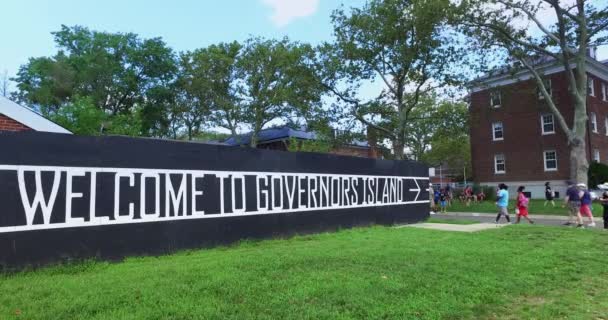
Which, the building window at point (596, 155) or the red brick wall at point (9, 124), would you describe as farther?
the building window at point (596, 155)

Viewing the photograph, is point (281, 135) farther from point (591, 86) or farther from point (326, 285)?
point (326, 285)

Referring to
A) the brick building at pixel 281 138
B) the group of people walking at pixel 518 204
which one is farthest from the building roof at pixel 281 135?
the group of people walking at pixel 518 204

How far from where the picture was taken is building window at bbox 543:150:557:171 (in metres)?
32.8

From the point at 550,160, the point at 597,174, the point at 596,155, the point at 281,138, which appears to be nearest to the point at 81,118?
the point at 281,138

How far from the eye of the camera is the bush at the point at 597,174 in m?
28.8

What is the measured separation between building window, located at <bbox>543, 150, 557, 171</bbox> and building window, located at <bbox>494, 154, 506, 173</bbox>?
3252 mm

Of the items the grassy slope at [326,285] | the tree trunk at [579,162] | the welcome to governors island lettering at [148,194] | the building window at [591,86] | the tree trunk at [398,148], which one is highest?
the building window at [591,86]

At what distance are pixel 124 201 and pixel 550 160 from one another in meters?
33.2

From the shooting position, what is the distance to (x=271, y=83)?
34281 millimetres

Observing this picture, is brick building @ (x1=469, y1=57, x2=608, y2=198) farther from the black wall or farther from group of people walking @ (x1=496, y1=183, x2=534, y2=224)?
the black wall

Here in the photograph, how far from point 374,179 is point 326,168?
2.39 m

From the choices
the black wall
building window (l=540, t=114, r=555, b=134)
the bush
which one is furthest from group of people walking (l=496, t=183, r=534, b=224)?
building window (l=540, t=114, r=555, b=134)

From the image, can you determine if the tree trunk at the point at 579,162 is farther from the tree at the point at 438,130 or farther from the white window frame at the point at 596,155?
the white window frame at the point at 596,155

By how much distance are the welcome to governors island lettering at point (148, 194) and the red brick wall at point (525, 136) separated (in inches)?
950
